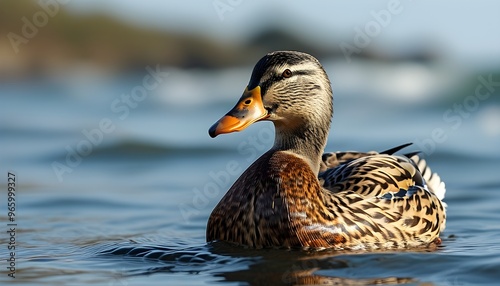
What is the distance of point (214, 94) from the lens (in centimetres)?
3438

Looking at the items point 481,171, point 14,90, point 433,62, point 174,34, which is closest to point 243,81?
point 14,90

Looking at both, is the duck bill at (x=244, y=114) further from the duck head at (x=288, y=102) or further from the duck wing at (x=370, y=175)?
the duck wing at (x=370, y=175)

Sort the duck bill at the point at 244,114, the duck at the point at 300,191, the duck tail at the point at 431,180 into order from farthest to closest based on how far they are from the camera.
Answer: the duck tail at the point at 431,180
the duck at the point at 300,191
the duck bill at the point at 244,114

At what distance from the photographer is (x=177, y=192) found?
14148 millimetres

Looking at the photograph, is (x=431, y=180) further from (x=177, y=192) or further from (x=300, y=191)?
(x=177, y=192)

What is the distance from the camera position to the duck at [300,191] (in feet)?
29.1

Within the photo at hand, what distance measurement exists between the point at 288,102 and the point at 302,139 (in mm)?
452

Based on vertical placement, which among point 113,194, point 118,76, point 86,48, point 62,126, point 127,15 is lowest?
point 113,194

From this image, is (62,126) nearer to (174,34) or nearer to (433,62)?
(433,62)

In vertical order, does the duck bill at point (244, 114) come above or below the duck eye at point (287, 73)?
below

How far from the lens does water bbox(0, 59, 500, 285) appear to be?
8508 millimetres

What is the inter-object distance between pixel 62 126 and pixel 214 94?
39.7 feet

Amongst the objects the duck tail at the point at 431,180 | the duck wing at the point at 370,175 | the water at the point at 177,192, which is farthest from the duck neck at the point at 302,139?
the duck tail at the point at 431,180

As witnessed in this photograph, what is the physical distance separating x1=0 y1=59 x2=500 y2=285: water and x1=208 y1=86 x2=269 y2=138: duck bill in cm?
104
